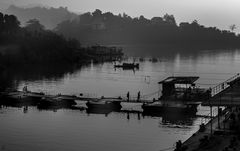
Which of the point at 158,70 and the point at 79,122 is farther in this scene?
the point at 158,70

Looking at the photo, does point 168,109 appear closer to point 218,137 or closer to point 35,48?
point 218,137

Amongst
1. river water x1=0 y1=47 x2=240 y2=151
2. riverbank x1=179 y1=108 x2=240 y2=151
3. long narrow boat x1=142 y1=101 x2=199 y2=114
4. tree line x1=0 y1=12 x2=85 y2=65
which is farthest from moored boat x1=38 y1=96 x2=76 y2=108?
tree line x1=0 y1=12 x2=85 y2=65

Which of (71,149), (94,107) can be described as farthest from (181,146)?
(94,107)

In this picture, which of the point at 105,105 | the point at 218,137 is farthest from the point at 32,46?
the point at 218,137

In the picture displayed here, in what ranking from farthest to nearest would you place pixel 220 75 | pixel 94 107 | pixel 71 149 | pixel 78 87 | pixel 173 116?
pixel 220 75
pixel 78 87
pixel 94 107
pixel 173 116
pixel 71 149

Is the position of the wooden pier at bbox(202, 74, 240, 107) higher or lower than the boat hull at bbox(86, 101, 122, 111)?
higher

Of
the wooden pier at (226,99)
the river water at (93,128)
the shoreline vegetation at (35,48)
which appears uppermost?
the shoreline vegetation at (35,48)

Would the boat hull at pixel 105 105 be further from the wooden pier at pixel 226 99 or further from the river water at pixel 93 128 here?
the wooden pier at pixel 226 99

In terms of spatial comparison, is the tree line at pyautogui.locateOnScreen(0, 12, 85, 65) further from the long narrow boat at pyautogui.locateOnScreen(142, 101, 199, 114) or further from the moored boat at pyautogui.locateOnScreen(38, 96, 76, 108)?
the long narrow boat at pyautogui.locateOnScreen(142, 101, 199, 114)

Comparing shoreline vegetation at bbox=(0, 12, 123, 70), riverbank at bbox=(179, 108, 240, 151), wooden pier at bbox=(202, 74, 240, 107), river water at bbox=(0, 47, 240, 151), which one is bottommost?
river water at bbox=(0, 47, 240, 151)

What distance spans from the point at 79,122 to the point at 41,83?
32.4 m

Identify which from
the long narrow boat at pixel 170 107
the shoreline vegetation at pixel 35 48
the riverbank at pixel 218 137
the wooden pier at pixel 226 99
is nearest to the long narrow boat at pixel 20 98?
the long narrow boat at pixel 170 107

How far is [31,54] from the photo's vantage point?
371 feet

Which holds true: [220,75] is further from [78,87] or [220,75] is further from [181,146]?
[181,146]
